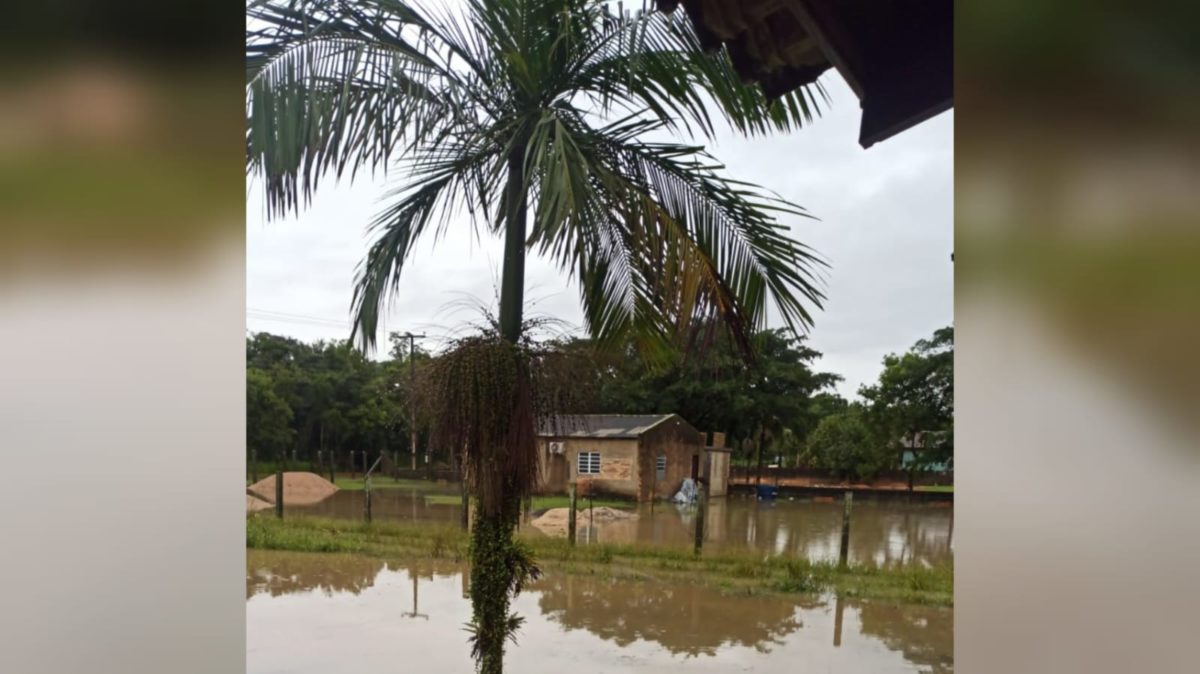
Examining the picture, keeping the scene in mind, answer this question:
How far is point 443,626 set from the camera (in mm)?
4895

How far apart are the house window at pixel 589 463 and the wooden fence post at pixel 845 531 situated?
3.99 feet

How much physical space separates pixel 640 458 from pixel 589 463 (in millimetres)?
333

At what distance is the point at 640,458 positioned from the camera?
156 inches

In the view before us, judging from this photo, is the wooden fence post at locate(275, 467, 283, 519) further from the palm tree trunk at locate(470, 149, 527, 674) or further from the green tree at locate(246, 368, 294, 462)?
the palm tree trunk at locate(470, 149, 527, 674)

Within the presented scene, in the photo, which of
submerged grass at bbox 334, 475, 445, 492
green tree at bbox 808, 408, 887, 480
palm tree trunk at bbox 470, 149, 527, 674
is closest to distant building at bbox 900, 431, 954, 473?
green tree at bbox 808, 408, 887, 480

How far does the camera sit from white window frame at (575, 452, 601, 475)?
3633 mm

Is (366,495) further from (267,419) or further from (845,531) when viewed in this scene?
(845,531)

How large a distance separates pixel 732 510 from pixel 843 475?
0.56 meters

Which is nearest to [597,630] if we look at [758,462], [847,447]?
[758,462]

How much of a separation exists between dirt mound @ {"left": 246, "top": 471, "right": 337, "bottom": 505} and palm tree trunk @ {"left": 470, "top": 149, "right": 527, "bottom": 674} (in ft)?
9.32
